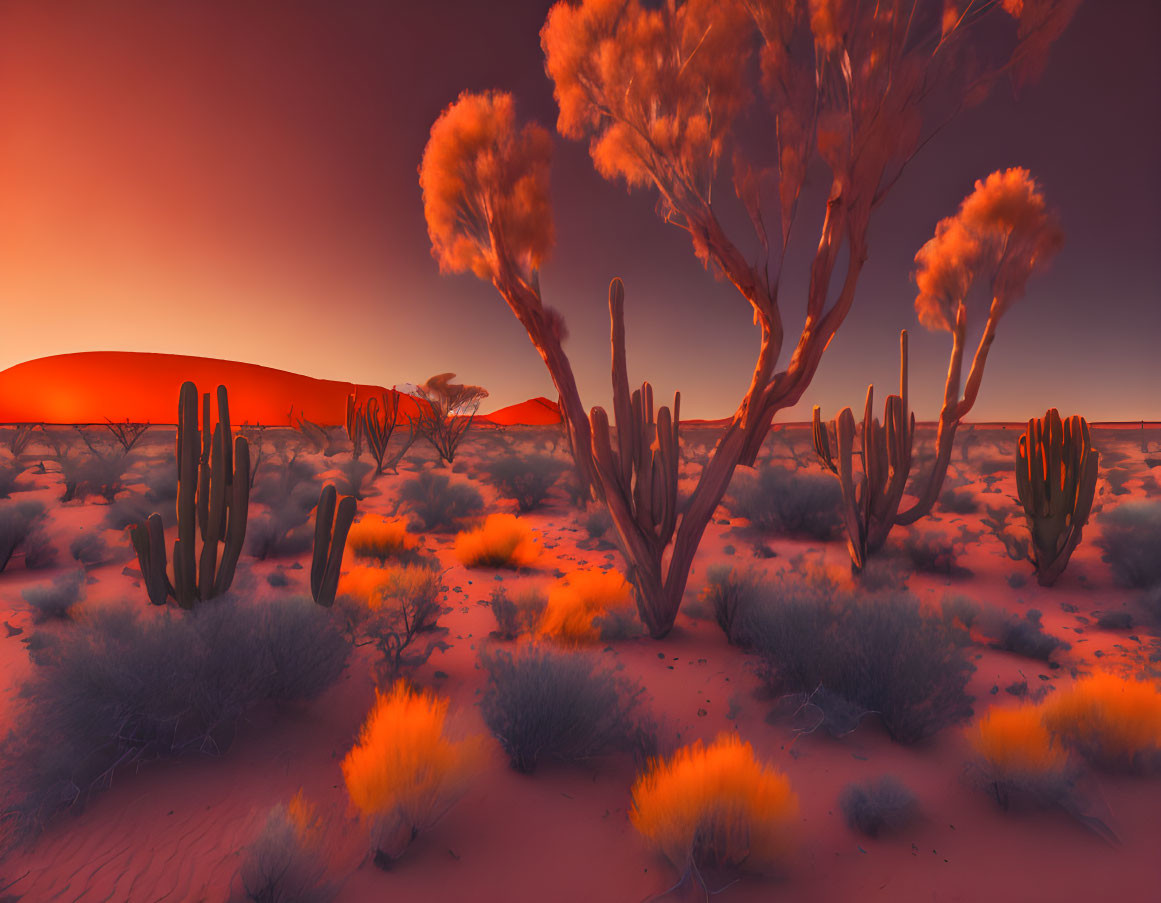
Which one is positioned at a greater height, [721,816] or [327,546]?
[327,546]

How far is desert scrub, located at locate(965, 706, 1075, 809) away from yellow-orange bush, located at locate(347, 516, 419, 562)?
560cm

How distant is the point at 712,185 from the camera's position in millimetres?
3959

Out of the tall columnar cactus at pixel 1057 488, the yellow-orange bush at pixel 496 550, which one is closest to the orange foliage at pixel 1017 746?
the tall columnar cactus at pixel 1057 488

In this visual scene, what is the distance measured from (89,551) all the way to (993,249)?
46.2 feet

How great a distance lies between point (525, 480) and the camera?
9867mm

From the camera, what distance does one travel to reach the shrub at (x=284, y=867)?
1.73m

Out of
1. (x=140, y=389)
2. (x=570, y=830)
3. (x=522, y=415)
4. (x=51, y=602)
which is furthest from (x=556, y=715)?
(x=522, y=415)

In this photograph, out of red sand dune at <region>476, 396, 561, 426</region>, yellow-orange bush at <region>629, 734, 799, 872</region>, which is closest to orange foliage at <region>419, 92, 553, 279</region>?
yellow-orange bush at <region>629, 734, 799, 872</region>

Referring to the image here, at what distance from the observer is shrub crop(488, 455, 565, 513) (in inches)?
359

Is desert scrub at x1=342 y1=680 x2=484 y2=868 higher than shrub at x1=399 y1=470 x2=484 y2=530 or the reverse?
the reverse

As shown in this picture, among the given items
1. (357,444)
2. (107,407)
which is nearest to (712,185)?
(357,444)

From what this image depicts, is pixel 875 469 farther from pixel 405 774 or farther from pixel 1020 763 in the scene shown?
pixel 405 774

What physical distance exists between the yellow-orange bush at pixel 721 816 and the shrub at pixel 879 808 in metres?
0.37

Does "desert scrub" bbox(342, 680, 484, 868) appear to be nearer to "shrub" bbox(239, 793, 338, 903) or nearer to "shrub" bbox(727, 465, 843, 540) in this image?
"shrub" bbox(239, 793, 338, 903)
